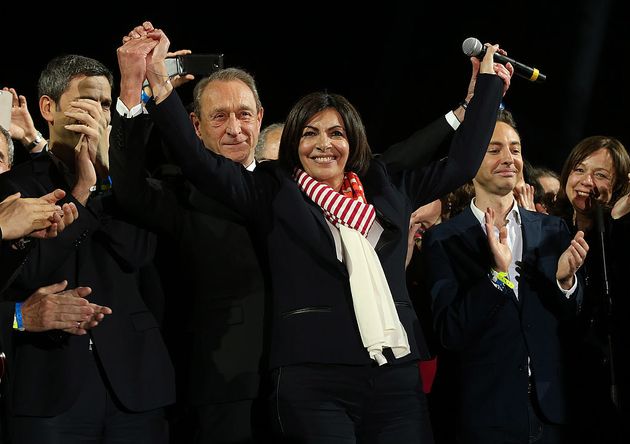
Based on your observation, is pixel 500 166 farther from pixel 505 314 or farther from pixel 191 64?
pixel 191 64

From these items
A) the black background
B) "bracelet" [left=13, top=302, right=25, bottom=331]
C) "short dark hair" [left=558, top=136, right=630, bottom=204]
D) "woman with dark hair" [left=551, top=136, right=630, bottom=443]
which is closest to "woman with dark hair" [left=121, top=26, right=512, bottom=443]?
"bracelet" [left=13, top=302, right=25, bottom=331]

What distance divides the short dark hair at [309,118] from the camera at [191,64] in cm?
35

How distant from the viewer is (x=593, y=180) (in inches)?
140

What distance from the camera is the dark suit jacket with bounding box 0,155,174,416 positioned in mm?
2594

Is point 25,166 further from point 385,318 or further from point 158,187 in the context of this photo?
point 385,318

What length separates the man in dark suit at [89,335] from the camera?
258 cm

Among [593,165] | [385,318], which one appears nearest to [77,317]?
[385,318]

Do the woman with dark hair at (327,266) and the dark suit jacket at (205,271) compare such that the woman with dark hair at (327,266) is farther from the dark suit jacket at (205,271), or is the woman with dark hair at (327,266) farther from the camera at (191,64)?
the camera at (191,64)

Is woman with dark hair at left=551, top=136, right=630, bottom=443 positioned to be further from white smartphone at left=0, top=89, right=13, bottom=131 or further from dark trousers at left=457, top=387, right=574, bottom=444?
white smartphone at left=0, top=89, right=13, bottom=131

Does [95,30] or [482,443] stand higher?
[95,30]

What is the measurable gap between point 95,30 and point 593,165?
256 cm

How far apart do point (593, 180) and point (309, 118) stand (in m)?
1.40

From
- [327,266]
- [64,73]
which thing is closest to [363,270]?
[327,266]

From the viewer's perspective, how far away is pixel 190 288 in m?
2.75
